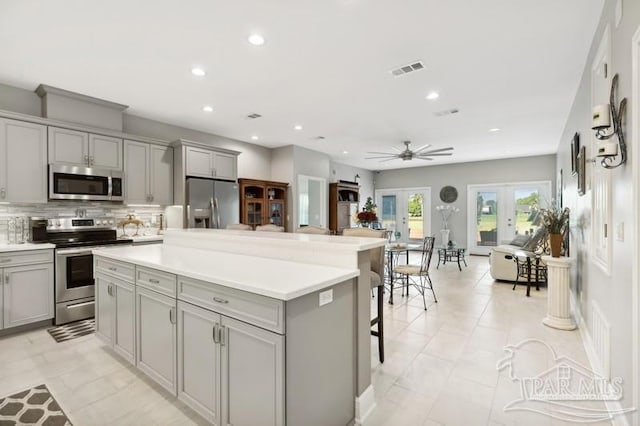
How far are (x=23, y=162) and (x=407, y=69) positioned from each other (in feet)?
14.9

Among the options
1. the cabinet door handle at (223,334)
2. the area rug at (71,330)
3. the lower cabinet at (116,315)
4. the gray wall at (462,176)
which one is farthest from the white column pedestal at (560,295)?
the gray wall at (462,176)

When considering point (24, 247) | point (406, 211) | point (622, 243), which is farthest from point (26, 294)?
point (406, 211)

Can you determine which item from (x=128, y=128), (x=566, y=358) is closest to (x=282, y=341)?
(x=566, y=358)

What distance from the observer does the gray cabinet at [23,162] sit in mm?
3422

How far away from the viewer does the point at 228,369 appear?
1699 millimetres

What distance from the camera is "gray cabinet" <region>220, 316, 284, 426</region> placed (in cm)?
148

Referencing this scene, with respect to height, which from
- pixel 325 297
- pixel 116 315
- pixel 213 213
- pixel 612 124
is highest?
pixel 612 124

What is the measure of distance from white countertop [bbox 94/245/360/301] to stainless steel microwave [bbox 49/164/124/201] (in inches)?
75.6

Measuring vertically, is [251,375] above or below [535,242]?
below

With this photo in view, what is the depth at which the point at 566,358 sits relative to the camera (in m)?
2.79

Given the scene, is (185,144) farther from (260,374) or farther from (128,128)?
(260,374)

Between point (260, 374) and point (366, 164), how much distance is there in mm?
8691

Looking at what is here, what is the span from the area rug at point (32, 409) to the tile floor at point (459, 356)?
2095 mm

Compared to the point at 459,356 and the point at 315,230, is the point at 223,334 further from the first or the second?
the point at 459,356
